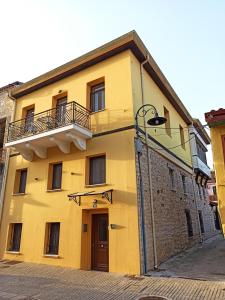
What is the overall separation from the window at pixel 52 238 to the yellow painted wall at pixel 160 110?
5755 millimetres

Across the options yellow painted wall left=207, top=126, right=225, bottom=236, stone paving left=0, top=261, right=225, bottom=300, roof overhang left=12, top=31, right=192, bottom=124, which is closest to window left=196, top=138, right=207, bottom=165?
roof overhang left=12, top=31, right=192, bottom=124

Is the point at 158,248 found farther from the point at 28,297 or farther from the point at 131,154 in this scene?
the point at 28,297

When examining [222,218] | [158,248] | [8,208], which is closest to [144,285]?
[158,248]

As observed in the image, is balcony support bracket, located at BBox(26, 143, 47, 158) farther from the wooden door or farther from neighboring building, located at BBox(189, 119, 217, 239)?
neighboring building, located at BBox(189, 119, 217, 239)

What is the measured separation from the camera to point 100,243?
9453 mm

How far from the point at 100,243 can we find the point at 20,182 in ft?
18.8

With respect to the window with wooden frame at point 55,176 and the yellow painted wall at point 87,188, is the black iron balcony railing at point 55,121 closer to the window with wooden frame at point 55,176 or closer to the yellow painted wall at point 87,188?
the yellow painted wall at point 87,188

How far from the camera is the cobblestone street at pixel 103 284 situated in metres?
6.27

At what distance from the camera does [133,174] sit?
9.07m

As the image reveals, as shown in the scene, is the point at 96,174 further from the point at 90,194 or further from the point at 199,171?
the point at 199,171

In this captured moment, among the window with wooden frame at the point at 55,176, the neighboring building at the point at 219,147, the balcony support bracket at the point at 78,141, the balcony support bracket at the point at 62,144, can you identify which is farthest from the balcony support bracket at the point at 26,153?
the neighboring building at the point at 219,147

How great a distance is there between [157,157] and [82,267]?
580 cm

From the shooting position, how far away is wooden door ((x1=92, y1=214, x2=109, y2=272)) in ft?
30.2

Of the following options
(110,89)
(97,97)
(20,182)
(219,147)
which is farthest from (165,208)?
(20,182)
